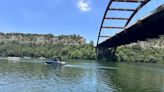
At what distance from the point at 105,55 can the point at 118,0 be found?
91494 millimetres

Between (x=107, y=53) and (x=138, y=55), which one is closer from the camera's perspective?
(x=107, y=53)

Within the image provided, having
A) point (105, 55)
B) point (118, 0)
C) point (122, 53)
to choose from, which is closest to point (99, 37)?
point (105, 55)

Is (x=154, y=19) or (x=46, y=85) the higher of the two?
(x=154, y=19)

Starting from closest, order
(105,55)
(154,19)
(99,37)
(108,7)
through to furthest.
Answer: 1. (154,19)
2. (108,7)
3. (99,37)
4. (105,55)

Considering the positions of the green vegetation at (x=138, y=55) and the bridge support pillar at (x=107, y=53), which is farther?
the green vegetation at (x=138, y=55)

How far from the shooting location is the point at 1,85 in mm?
42844

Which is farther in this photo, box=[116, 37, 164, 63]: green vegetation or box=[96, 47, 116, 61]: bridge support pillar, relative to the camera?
box=[116, 37, 164, 63]: green vegetation

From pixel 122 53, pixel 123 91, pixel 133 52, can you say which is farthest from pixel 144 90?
pixel 133 52

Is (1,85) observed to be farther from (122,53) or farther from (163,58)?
(163,58)

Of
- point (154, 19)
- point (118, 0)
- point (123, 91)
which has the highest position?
point (118, 0)

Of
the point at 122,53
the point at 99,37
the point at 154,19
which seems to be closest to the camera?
the point at 154,19

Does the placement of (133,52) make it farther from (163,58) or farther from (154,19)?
(154,19)

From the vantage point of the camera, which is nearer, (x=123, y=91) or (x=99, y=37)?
(x=123, y=91)

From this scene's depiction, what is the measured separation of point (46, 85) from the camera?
4519 centimetres
